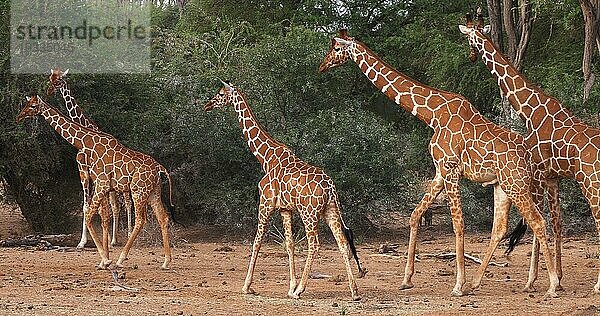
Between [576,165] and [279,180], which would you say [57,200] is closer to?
[279,180]

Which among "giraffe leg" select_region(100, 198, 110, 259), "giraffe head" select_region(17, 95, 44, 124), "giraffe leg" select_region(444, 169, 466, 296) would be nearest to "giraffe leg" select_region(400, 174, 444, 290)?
"giraffe leg" select_region(444, 169, 466, 296)

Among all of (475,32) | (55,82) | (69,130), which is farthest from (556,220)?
(55,82)

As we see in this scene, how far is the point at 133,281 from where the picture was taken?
1129cm

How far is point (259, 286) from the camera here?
35.8 feet

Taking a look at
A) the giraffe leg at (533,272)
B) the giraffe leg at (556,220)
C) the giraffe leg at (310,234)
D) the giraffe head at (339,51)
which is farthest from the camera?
the giraffe head at (339,51)

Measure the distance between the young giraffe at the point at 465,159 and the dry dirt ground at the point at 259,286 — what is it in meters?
0.59

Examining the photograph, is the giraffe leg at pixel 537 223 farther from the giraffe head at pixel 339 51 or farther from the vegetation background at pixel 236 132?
the vegetation background at pixel 236 132

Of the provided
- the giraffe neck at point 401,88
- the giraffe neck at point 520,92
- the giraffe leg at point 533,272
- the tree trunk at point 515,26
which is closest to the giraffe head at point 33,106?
the giraffe neck at point 401,88

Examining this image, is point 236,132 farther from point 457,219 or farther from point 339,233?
point 339,233

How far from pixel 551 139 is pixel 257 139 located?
3468 millimetres

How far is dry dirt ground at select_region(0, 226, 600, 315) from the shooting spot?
891cm

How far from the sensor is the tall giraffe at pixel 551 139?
9.85 m

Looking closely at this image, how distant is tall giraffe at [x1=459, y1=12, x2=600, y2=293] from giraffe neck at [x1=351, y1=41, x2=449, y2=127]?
87 cm

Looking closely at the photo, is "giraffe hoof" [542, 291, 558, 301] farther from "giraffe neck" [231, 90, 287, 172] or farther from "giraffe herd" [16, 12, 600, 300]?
"giraffe neck" [231, 90, 287, 172]
